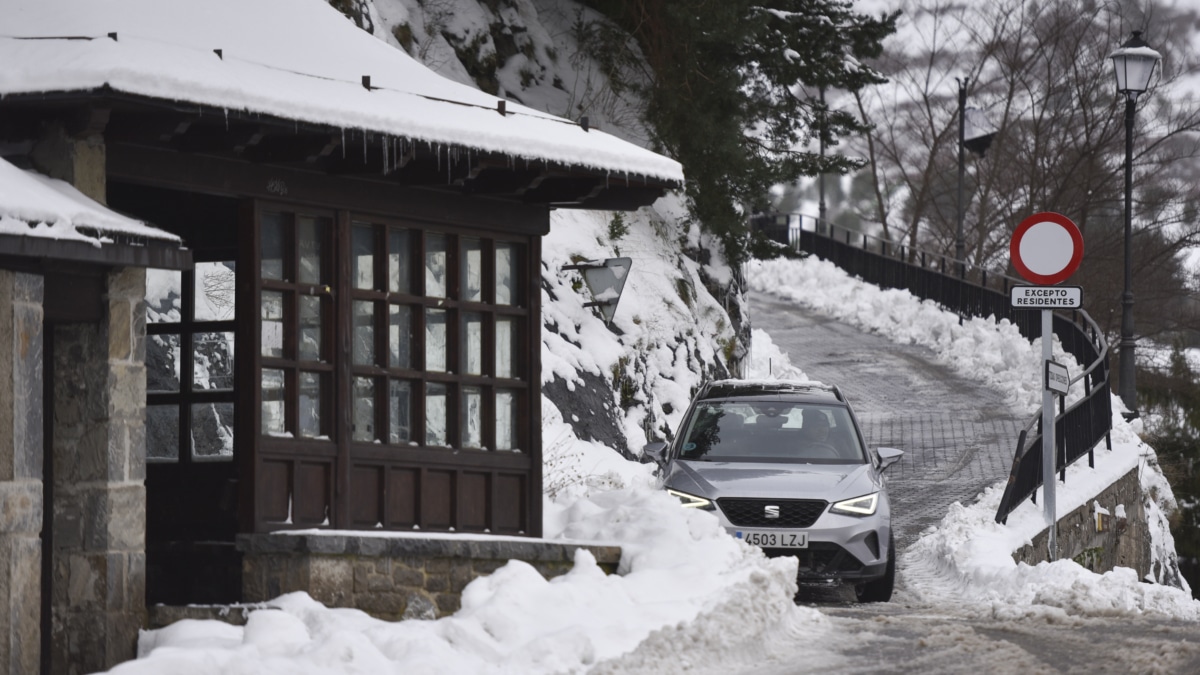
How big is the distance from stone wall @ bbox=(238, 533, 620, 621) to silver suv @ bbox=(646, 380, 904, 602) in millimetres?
2003

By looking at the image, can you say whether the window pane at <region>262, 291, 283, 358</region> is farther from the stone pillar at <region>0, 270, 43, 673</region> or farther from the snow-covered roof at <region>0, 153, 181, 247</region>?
the stone pillar at <region>0, 270, 43, 673</region>

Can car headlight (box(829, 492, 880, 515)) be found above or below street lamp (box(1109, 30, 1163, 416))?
below

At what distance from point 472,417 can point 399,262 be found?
1.19 metres

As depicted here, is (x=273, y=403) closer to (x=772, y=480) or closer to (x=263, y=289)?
(x=263, y=289)

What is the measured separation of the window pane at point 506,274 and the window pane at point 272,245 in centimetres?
170

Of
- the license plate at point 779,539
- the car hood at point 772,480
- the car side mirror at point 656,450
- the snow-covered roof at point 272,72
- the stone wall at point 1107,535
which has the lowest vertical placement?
the stone wall at point 1107,535

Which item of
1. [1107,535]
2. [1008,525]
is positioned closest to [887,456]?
[1008,525]

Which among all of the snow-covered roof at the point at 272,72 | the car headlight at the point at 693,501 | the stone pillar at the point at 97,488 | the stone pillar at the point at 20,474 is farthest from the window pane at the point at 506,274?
the stone pillar at the point at 20,474

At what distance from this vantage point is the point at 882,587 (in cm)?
1259

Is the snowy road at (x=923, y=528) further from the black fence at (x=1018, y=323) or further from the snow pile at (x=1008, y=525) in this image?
the black fence at (x=1018, y=323)

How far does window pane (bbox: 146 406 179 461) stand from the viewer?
10.6 metres

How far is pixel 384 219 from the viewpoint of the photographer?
10180 millimetres

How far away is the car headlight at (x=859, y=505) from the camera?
1234 centimetres

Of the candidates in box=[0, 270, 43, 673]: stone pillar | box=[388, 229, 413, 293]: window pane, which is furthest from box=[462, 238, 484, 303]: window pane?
box=[0, 270, 43, 673]: stone pillar
